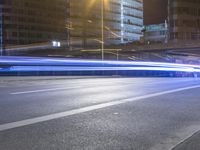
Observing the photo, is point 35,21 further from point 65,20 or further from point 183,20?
point 183,20

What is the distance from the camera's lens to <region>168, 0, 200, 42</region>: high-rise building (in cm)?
13275

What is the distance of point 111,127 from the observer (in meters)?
Answer: 9.09

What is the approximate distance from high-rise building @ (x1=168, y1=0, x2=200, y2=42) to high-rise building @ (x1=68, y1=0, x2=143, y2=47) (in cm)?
1878

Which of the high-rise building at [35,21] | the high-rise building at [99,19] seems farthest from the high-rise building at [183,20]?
the high-rise building at [35,21]

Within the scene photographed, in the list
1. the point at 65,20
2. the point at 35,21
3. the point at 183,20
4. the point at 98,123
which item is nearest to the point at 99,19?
the point at 65,20

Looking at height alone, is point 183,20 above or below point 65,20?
above

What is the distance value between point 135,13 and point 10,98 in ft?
347

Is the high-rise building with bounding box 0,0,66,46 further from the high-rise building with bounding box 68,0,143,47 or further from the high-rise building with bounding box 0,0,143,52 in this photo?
the high-rise building with bounding box 68,0,143,47

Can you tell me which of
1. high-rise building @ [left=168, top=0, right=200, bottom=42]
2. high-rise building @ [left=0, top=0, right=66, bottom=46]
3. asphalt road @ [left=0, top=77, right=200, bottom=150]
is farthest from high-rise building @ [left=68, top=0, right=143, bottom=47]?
asphalt road @ [left=0, top=77, right=200, bottom=150]

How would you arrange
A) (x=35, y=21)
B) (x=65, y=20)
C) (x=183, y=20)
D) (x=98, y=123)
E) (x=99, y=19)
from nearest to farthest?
(x=98, y=123) → (x=99, y=19) → (x=65, y=20) → (x=35, y=21) → (x=183, y=20)

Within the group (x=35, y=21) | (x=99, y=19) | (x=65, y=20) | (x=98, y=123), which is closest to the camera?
(x=98, y=123)

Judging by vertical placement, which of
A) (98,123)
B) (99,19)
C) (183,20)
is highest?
(183,20)

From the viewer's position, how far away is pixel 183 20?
13475 centimetres

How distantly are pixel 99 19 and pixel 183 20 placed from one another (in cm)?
4137
